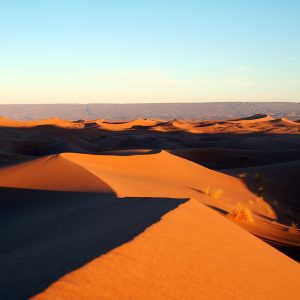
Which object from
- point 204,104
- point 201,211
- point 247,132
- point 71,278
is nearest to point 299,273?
point 201,211

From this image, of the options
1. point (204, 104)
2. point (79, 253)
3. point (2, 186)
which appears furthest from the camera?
point (204, 104)

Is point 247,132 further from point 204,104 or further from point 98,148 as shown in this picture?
point 204,104

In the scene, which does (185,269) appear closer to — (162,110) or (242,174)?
(242,174)

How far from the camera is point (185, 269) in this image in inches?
151

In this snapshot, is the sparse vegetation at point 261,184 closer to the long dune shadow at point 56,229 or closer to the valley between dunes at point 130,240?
the valley between dunes at point 130,240

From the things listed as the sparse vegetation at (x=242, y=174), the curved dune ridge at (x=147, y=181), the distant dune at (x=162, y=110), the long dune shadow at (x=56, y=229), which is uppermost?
the long dune shadow at (x=56, y=229)

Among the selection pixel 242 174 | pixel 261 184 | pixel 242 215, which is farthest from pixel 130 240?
pixel 242 174

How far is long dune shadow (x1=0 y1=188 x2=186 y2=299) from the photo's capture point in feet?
11.2

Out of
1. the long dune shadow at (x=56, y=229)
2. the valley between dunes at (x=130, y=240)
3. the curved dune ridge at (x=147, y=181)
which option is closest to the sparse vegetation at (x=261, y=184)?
the curved dune ridge at (x=147, y=181)

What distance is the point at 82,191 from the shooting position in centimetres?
966

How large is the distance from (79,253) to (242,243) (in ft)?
7.57

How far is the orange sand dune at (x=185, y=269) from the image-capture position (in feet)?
10.3

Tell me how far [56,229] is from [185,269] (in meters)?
2.65

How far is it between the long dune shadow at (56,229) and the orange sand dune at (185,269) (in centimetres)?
18
